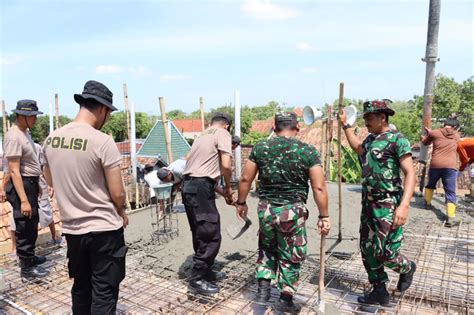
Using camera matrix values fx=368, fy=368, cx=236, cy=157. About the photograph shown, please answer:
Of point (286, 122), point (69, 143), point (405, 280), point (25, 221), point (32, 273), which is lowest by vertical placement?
point (32, 273)

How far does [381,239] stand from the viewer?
3002mm

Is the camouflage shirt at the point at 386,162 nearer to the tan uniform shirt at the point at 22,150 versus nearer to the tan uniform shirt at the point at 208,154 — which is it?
the tan uniform shirt at the point at 208,154

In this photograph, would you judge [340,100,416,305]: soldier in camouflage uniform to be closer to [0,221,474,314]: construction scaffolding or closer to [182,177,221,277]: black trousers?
[0,221,474,314]: construction scaffolding

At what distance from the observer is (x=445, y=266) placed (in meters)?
4.07

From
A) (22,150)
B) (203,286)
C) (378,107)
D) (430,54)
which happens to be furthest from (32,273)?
(430,54)

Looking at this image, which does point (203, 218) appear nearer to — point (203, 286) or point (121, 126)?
point (203, 286)

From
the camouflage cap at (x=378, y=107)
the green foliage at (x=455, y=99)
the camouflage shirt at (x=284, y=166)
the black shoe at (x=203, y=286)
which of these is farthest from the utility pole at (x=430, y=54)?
the green foliage at (x=455, y=99)

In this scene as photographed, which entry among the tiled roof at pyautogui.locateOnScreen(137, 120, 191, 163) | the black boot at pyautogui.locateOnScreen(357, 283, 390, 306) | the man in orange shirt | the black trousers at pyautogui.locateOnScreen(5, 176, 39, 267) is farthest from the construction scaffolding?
the tiled roof at pyautogui.locateOnScreen(137, 120, 191, 163)

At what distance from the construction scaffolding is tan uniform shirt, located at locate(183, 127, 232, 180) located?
114 cm

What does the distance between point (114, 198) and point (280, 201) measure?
1268mm

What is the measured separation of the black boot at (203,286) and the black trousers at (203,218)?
0.06 metres

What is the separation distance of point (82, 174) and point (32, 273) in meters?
2.25

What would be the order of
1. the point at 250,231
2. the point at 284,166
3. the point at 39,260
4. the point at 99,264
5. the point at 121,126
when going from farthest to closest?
the point at 121,126 < the point at 250,231 < the point at 39,260 < the point at 284,166 < the point at 99,264

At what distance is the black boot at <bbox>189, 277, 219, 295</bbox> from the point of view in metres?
3.46
